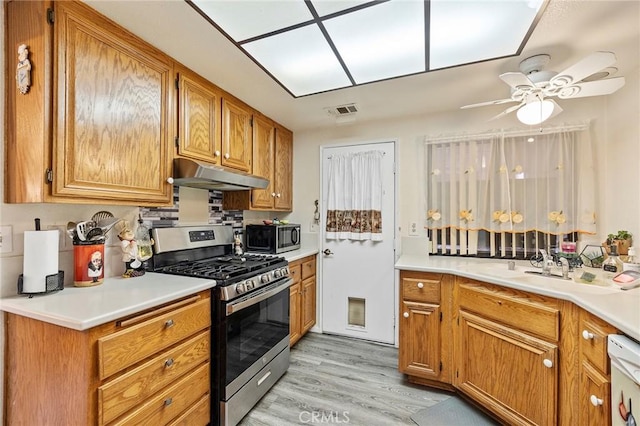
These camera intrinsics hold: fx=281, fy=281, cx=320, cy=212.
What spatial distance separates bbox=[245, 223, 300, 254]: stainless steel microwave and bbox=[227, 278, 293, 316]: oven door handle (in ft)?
1.63

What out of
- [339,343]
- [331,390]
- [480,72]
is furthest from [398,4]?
[339,343]

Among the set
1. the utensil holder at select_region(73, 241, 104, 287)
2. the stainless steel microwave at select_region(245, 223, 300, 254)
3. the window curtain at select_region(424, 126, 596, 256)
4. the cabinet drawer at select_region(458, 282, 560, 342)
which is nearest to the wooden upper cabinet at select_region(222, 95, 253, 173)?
the stainless steel microwave at select_region(245, 223, 300, 254)

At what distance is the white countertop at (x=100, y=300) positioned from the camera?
1093mm

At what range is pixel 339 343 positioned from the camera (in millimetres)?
2895

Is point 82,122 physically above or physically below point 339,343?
above

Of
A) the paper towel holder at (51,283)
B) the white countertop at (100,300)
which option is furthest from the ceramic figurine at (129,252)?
the paper towel holder at (51,283)

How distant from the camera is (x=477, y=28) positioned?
1474mm

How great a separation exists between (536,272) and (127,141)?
8.92ft

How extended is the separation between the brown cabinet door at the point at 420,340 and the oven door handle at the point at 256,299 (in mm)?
950

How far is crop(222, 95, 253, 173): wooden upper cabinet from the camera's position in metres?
2.26

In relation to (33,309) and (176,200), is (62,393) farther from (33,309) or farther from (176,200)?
(176,200)

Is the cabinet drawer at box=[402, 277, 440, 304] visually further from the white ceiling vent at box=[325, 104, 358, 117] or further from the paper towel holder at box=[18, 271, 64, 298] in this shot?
the paper towel holder at box=[18, 271, 64, 298]

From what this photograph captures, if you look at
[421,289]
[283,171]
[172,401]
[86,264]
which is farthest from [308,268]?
[86,264]

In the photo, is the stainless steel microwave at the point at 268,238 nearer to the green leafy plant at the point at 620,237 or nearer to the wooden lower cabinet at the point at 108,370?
the wooden lower cabinet at the point at 108,370
